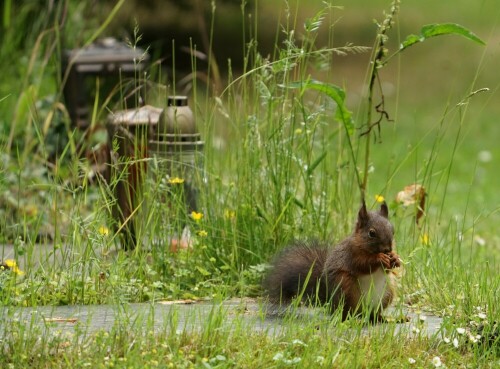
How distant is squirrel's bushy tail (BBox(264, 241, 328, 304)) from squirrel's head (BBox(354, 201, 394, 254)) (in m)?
0.26

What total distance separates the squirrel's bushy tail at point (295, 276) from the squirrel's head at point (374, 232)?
26cm

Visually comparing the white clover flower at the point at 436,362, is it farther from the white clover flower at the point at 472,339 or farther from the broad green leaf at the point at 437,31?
the broad green leaf at the point at 437,31

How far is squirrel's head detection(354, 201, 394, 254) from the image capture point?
15.1 ft

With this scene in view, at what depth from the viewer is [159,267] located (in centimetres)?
544

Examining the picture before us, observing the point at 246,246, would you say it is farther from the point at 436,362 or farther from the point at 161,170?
the point at 436,362

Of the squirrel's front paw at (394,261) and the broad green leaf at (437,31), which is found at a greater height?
the broad green leaf at (437,31)

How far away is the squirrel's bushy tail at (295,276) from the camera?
4805 millimetres

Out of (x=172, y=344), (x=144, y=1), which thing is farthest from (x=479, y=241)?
(x=144, y=1)

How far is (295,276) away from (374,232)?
1.34 ft

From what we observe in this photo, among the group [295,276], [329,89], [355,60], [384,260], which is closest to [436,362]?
[384,260]

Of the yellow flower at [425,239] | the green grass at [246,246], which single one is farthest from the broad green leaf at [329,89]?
the yellow flower at [425,239]

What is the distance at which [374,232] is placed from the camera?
4633 mm

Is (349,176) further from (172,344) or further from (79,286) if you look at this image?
(172,344)

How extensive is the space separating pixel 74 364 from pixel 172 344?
1.22 ft
